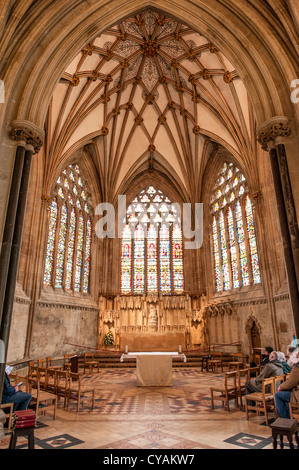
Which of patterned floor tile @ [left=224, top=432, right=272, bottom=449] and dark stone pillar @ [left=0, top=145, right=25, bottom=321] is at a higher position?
dark stone pillar @ [left=0, top=145, right=25, bottom=321]

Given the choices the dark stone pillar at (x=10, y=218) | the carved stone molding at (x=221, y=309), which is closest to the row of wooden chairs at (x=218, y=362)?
the carved stone molding at (x=221, y=309)

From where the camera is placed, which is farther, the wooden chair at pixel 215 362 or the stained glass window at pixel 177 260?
the stained glass window at pixel 177 260

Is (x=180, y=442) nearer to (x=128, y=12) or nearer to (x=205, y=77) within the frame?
(x=128, y=12)

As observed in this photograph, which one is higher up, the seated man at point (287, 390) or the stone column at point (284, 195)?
the stone column at point (284, 195)

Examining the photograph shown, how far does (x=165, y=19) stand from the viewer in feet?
42.8

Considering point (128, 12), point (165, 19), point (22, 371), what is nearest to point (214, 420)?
point (22, 371)

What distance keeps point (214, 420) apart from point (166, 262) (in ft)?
44.8

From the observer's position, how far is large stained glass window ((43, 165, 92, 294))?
15008mm

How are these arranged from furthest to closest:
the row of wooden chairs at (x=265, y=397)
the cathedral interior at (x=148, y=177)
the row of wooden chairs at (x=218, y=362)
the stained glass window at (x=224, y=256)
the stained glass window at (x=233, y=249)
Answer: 1. the stained glass window at (x=224, y=256)
2. the stained glass window at (x=233, y=249)
3. the row of wooden chairs at (x=218, y=362)
4. the cathedral interior at (x=148, y=177)
5. the row of wooden chairs at (x=265, y=397)

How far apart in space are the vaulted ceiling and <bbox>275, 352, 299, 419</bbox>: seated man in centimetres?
1152

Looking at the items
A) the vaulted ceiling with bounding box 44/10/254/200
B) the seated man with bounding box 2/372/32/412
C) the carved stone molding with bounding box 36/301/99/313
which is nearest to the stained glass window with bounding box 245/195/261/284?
the vaulted ceiling with bounding box 44/10/254/200

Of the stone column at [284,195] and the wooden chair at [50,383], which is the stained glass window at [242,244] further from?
the wooden chair at [50,383]

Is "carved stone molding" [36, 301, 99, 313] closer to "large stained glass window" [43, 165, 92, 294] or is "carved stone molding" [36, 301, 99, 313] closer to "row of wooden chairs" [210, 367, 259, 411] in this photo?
"large stained glass window" [43, 165, 92, 294]

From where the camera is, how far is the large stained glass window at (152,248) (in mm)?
18906
